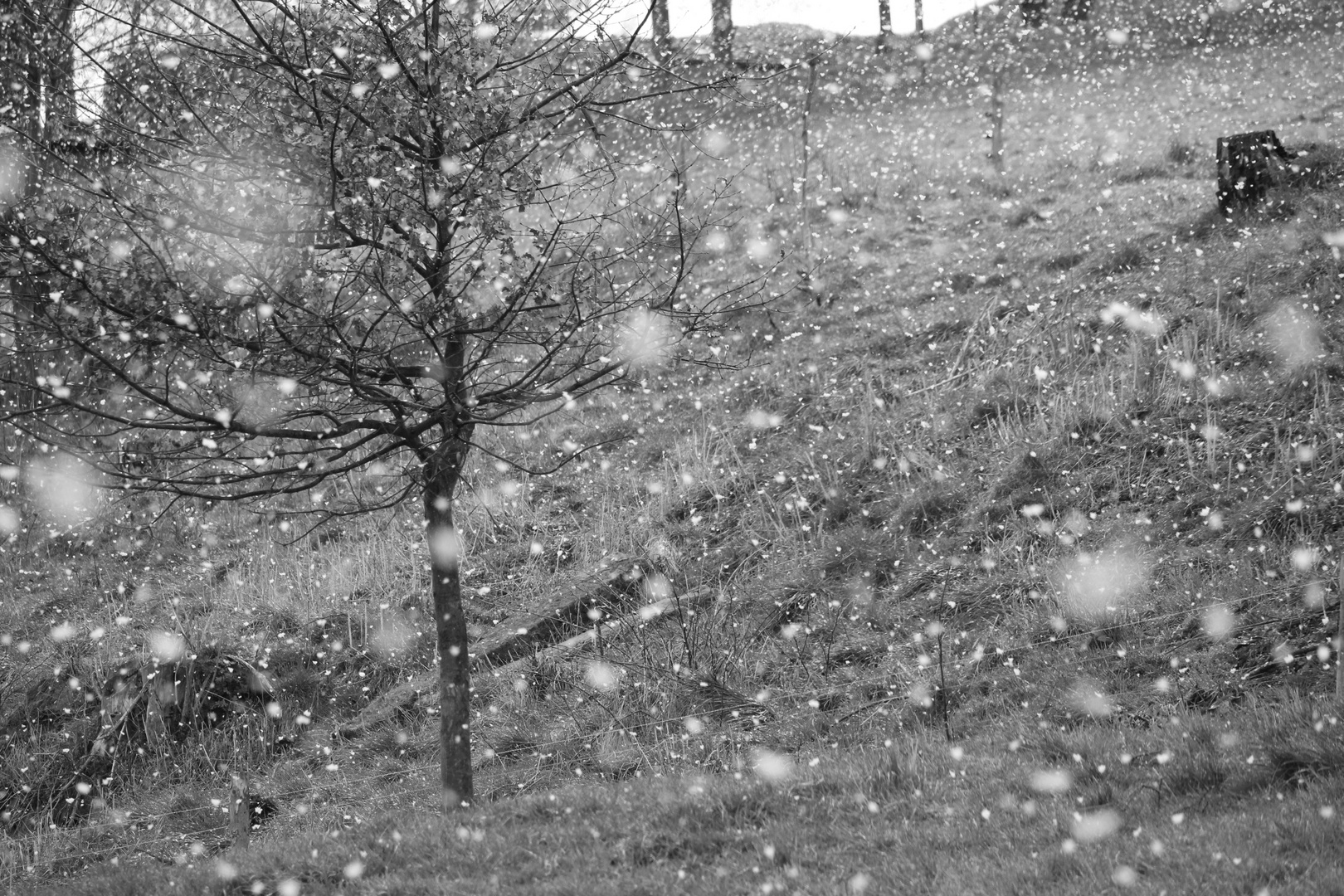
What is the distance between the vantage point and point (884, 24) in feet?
98.4

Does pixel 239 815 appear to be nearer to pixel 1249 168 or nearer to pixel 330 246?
pixel 330 246

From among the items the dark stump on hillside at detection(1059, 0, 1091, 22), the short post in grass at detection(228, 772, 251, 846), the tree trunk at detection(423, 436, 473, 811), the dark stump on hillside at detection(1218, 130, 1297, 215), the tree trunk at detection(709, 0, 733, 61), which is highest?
the dark stump on hillside at detection(1059, 0, 1091, 22)

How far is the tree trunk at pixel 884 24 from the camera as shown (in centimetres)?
2861

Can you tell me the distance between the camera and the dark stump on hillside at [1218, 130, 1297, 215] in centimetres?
998

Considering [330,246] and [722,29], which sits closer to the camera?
[330,246]

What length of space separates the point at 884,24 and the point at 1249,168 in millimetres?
22132

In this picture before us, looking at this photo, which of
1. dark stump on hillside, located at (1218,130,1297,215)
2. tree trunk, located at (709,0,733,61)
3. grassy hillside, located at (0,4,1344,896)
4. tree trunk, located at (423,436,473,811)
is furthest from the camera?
dark stump on hillside, located at (1218,130,1297,215)

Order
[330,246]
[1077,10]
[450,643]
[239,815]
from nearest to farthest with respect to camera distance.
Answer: [330,246] → [450,643] → [239,815] → [1077,10]

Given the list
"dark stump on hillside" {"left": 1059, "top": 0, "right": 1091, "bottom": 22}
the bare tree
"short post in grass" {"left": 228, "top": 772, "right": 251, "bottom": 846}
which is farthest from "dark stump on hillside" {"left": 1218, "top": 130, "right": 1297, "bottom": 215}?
"dark stump on hillside" {"left": 1059, "top": 0, "right": 1091, "bottom": 22}

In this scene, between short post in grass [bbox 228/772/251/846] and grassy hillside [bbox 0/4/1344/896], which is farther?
short post in grass [bbox 228/772/251/846]

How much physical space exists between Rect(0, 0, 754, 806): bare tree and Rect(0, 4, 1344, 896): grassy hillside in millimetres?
1079

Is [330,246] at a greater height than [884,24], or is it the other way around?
[884,24]

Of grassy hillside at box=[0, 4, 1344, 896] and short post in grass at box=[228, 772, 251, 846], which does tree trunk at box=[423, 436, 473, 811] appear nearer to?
grassy hillside at box=[0, 4, 1344, 896]

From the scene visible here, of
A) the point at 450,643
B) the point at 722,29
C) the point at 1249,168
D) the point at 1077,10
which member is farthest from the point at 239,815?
the point at 1077,10
